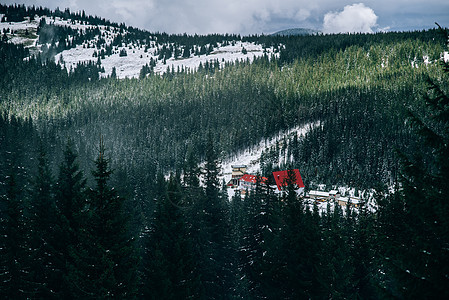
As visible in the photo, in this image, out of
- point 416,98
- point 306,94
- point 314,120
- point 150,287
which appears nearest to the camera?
point 150,287

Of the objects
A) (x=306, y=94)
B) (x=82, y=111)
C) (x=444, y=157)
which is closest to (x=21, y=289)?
(x=444, y=157)

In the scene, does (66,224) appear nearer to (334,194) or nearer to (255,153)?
(334,194)

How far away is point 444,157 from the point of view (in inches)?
315

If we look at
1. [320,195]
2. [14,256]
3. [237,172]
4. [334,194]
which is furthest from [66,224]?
[237,172]

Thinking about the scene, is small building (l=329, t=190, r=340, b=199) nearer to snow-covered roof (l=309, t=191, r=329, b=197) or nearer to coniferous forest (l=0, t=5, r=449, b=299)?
snow-covered roof (l=309, t=191, r=329, b=197)

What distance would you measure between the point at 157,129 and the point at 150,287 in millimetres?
157320

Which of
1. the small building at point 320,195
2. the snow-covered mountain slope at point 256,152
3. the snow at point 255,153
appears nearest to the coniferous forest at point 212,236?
the small building at point 320,195

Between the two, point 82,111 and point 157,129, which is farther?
point 82,111

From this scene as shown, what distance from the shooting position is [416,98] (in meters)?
139

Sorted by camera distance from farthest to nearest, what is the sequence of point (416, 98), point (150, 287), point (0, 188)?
point (416, 98) < point (0, 188) < point (150, 287)

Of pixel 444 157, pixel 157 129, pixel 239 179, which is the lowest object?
pixel 239 179

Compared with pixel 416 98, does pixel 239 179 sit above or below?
below

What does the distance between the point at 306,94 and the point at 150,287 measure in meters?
169

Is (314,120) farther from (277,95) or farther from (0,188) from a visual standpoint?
(0,188)
